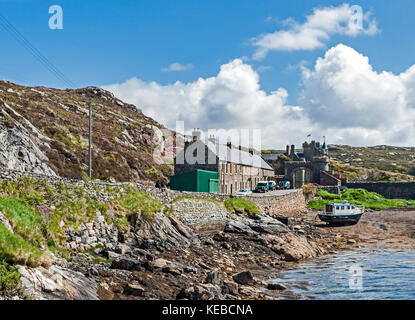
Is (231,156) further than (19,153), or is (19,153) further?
(231,156)

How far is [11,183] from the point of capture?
59.2 ft

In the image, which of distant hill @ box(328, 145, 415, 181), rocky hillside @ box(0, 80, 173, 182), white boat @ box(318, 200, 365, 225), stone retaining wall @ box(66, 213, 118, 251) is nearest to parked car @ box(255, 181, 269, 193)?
white boat @ box(318, 200, 365, 225)

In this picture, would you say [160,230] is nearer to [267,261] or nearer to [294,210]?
[267,261]

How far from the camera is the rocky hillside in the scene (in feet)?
107

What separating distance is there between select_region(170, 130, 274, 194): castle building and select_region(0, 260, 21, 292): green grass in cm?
3442

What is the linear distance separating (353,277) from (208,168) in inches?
1231

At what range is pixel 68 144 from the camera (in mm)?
46531

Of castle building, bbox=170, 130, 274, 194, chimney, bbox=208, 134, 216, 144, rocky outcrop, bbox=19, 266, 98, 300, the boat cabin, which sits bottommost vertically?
rocky outcrop, bbox=19, 266, 98, 300

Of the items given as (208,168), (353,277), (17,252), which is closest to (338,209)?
(208,168)

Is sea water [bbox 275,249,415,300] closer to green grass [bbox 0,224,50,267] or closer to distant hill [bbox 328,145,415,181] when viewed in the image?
green grass [bbox 0,224,50,267]

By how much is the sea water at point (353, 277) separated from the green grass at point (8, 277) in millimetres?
12465

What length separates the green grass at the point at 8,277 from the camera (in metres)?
10.9

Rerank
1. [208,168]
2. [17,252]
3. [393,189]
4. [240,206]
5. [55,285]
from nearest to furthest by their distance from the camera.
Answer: [17,252] < [55,285] < [240,206] < [208,168] < [393,189]

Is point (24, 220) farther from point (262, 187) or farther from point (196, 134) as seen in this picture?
point (262, 187)
